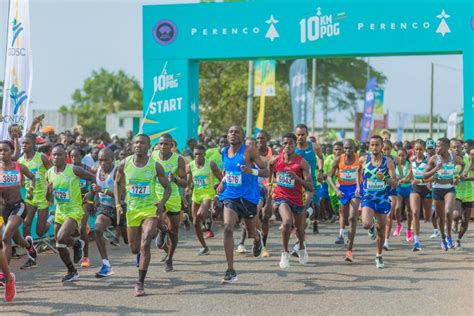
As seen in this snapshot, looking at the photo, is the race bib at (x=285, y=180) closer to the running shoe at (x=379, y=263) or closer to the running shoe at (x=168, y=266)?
the running shoe at (x=379, y=263)

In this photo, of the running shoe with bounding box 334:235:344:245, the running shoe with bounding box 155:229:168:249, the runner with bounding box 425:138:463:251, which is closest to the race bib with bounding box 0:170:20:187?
the running shoe with bounding box 155:229:168:249

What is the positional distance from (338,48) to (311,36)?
72 centimetres

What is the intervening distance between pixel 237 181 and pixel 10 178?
2.80m

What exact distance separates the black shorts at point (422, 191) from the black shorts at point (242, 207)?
4.21m

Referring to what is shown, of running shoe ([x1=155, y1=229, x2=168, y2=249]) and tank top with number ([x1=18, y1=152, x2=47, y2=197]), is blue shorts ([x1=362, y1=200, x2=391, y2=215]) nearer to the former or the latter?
running shoe ([x1=155, y1=229, x2=168, y2=249])

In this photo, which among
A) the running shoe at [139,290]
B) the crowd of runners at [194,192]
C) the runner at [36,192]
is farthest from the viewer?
the runner at [36,192]

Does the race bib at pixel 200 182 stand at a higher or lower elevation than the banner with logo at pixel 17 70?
lower

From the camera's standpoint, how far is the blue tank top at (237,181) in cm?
1038

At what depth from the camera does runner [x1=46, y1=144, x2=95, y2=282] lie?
10.1 meters

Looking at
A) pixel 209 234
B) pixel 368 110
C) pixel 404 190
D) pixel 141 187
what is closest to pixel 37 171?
pixel 141 187

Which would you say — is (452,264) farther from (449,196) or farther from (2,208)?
(2,208)

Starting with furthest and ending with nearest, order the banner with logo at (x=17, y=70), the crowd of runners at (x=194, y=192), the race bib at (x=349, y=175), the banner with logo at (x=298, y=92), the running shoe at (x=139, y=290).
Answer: the banner with logo at (x=298, y=92) → the race bib at (x=349, y=175) → the banner with logo at (x=17, y=70) → the crowd of runners at (x=194, y=192) → the running shoe at (x=139, y=290)

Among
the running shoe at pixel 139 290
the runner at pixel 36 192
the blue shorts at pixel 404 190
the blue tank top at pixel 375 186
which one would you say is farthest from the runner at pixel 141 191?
the blue shorts at pixel 404 190

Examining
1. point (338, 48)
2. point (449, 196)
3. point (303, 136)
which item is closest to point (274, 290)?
point (303, 136)
